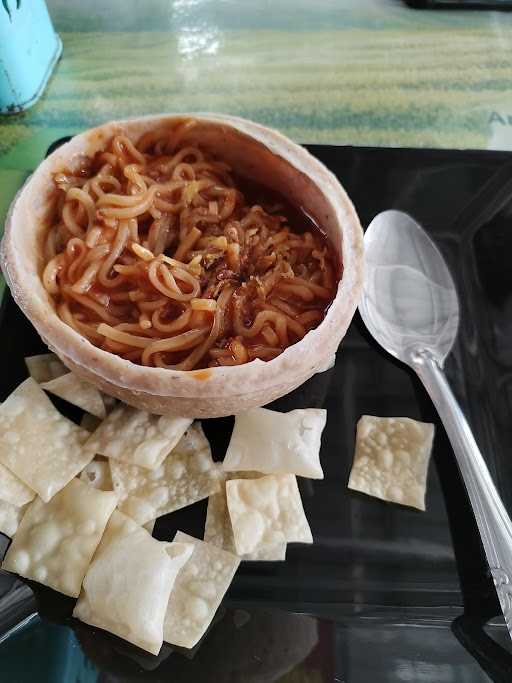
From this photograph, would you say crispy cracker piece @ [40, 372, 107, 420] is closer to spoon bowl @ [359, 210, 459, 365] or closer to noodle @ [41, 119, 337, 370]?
noodle @ [41, 119, 337, 370]

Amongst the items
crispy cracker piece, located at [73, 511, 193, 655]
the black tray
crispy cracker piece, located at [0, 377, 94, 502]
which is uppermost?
crispy cracker piece, located at [0, 377, 94, 502]

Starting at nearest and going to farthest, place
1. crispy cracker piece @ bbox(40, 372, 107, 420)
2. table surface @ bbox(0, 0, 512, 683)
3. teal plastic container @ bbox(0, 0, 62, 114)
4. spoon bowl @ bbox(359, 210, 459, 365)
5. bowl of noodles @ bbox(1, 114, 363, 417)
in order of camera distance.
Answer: bowl of noodles @ bbox(1, 114, 363, 417), crispy cracker piece @ bbox(40, 372, 107, 420), spoon bowl @ bbox(359, 210, 459, 365), teal plastic container @ bbox(0, 0, 62, 114), table surface @ bbox(0, 0, 512, 683)

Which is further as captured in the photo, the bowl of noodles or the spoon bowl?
the spoon bowl

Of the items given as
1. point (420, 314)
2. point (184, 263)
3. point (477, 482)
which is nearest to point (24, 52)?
point (184, 263)

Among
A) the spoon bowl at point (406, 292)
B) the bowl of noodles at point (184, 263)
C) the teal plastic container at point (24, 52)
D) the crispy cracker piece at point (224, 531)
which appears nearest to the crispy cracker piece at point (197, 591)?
the crispy cracker piece at point (224, 531)

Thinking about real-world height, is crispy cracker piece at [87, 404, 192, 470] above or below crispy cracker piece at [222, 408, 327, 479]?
above

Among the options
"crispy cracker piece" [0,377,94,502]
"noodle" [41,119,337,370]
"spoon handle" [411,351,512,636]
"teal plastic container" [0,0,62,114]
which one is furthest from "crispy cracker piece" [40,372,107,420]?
"teal plastic container" [0,0,62,114]

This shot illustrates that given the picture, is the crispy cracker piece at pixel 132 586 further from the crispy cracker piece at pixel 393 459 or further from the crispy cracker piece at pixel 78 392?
the crispy cracker piece at pixel 393 459
